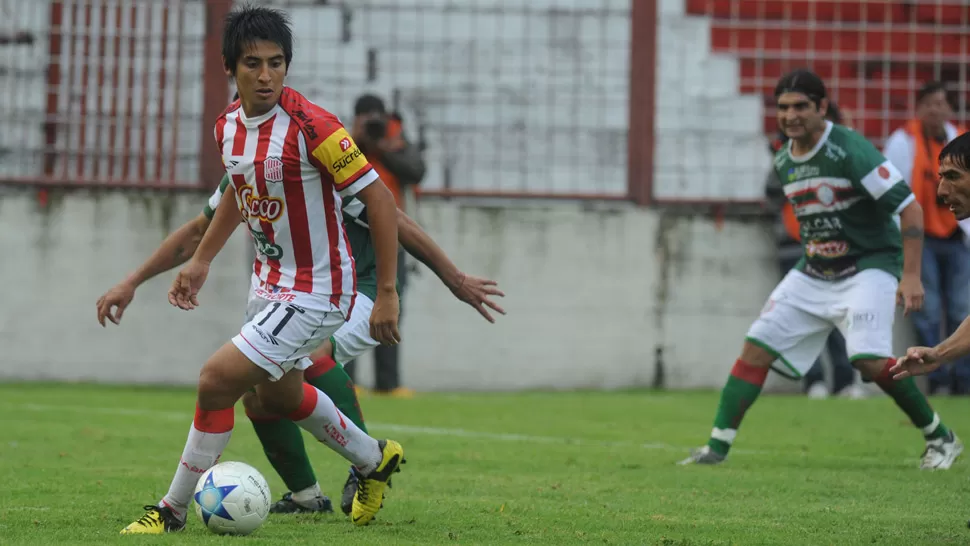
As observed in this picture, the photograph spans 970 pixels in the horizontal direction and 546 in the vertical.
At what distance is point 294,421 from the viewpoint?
5293mm

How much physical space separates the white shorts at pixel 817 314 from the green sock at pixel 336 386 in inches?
104

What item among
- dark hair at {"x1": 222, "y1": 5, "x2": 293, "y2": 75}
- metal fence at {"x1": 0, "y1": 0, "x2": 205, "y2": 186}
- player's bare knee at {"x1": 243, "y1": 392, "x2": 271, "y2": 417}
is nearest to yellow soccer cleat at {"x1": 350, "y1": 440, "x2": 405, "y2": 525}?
player's bare knee at {"x1": 243, "y1": 392, "x2": 271, "y2": 417}

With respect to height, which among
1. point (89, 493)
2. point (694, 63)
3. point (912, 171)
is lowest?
point (89, 493)

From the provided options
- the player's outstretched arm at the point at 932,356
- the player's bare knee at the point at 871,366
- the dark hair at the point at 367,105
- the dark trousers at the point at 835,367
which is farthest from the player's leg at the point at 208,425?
the dark trousers at the point at 835,367

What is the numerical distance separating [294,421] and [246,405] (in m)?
0.40

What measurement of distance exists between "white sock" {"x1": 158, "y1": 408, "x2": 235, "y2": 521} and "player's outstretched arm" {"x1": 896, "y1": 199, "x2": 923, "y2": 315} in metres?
3.61

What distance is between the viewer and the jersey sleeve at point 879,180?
7.31 m

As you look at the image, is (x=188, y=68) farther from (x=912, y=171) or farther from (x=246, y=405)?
(x=246, y=405)

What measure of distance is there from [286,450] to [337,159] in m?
1.34

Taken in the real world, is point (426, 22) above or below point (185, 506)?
above

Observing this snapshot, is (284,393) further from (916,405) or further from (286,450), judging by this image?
(916,405)

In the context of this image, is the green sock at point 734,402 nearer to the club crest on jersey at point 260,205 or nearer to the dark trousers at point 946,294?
the club crest on jersey at point 260,205

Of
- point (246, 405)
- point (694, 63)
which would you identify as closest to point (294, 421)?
point (246, 405)

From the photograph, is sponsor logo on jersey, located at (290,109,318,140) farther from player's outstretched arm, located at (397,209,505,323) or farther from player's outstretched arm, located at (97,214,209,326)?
player's outstretched arm, located at (97,214,209,326)
